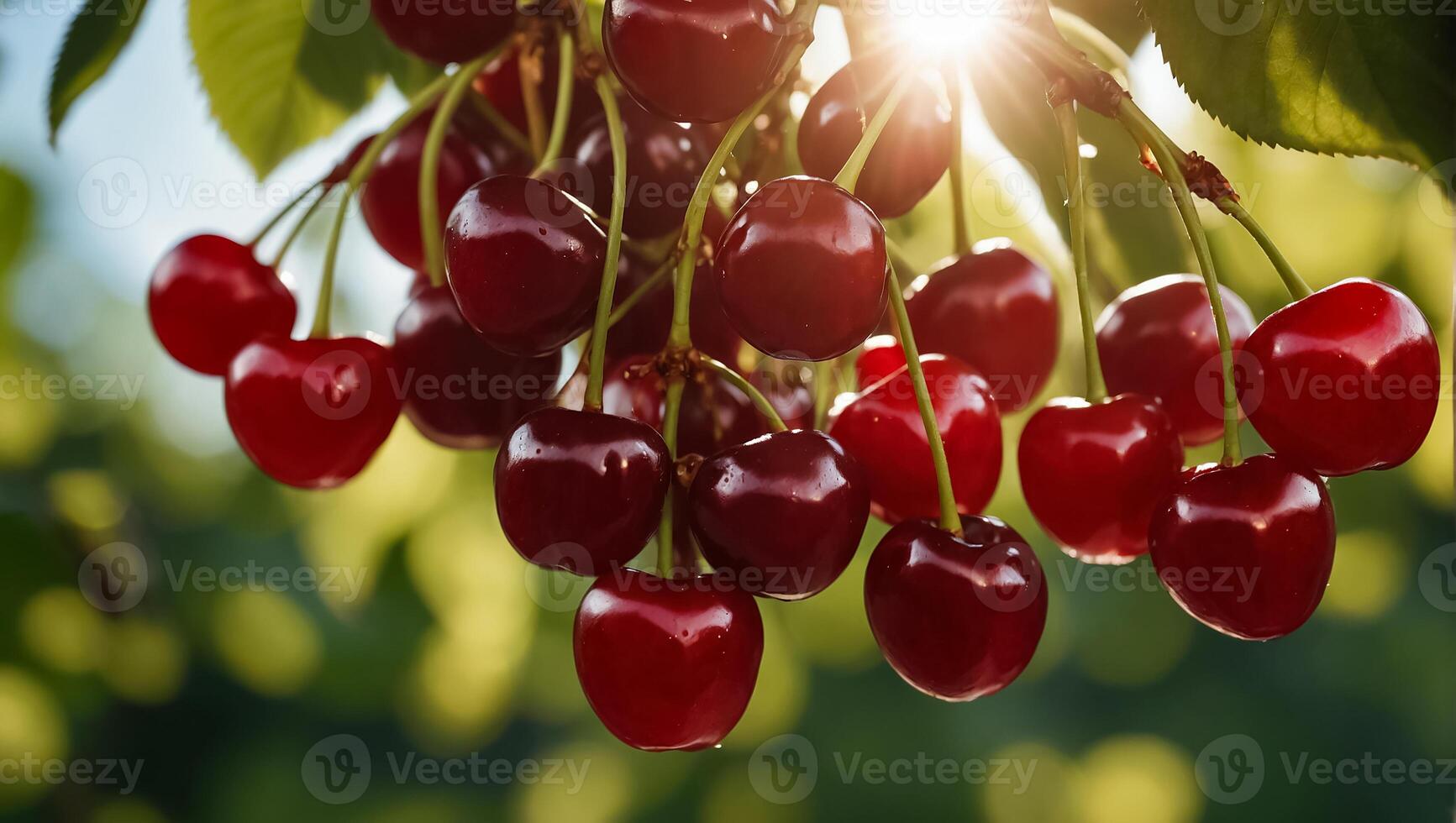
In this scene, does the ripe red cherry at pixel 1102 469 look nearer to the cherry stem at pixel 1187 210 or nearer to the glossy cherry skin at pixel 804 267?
the cherry stem at pixel 1187 210

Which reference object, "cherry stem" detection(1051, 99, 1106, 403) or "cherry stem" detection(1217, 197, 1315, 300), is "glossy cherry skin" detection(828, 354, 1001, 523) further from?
"cherry stem" detection(1217, 197, 1315, 300)

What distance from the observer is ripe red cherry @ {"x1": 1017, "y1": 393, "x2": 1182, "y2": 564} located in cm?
59

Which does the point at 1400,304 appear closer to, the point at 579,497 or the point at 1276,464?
the point at 1276,464

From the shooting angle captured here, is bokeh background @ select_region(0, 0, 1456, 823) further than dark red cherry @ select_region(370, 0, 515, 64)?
Yes

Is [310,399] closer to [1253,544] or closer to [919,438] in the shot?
[919,438]

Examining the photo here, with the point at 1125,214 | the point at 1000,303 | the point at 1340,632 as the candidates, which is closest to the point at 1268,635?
the point at 1000,303

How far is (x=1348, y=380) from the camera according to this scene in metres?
0.52

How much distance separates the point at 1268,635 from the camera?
522 millimetres

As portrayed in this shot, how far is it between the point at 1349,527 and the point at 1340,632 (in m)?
0.90

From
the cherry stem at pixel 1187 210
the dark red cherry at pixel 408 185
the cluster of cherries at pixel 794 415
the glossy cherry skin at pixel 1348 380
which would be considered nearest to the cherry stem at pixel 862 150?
the cluster of cherries at pixel 794 415

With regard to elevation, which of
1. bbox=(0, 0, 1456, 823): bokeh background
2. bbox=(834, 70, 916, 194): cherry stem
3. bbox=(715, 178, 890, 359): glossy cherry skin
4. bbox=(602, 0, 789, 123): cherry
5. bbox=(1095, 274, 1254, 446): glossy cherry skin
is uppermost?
bbox=(602, 0, 789, 123): cherry

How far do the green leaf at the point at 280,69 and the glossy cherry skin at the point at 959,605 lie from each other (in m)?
0.62

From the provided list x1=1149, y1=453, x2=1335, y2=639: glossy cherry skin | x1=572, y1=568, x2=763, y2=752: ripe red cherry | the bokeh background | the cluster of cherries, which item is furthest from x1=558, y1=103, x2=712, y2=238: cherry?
the bokeh background

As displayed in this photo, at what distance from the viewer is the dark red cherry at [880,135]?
1.87ft
